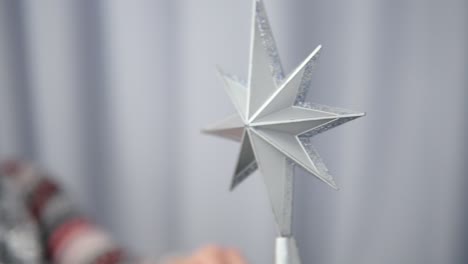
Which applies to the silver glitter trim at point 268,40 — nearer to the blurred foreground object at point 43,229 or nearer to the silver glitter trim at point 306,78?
the silver glitter trim at point 306,78

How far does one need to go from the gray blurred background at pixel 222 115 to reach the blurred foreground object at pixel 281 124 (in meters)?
0.18

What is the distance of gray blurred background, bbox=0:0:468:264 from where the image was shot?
0.78 meters

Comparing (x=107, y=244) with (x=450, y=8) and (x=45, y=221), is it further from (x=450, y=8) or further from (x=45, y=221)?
(x=450, y=8)

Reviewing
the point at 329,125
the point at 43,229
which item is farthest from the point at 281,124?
the point at 43,229

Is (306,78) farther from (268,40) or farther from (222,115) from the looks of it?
(222,115)

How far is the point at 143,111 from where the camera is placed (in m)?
1.03

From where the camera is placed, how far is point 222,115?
96 centimetres

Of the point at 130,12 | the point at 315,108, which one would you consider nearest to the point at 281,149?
the point at 315,108

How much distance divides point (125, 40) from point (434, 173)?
56 centimetres

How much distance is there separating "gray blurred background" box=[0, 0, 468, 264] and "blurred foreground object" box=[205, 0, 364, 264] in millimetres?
175

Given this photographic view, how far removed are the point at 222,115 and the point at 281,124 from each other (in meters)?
0.53

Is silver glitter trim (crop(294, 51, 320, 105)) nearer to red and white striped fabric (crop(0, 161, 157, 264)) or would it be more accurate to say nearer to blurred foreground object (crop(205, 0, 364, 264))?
blurred foreground object (crop(205, 0, 364, 264))

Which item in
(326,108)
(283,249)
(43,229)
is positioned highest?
(326,108)

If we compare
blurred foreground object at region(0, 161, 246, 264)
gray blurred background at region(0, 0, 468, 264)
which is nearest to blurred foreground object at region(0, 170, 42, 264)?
blurred foreground object at region(0, 161, 246, 264)
